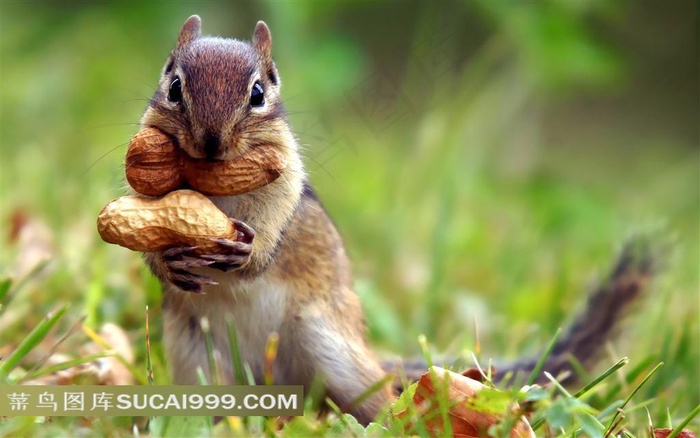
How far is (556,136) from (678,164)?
1.03m

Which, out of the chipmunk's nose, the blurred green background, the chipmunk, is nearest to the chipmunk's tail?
the blurred green background

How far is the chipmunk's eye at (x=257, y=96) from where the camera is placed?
1.70 m

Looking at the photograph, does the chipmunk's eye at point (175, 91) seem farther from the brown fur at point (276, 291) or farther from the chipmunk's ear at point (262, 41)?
the chipmunk's ear at point (262, 41)

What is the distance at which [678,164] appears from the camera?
5.85 metres

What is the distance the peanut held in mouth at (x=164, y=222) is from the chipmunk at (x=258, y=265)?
0.03 metres

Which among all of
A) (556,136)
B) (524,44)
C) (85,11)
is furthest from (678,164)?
(85,11)

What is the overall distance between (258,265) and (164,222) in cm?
23

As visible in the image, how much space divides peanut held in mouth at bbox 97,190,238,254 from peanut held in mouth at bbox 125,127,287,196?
2cm

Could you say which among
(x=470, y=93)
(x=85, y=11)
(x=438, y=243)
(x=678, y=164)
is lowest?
(x=678, y=164)

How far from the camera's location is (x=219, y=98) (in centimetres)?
161

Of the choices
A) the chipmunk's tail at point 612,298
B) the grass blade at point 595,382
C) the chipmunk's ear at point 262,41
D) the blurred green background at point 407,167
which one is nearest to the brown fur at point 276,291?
the chipmunk's ear at point 262,41

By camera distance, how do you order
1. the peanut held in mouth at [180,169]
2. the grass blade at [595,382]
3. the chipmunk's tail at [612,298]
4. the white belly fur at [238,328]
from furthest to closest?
the chipmunk's tail at [612,298], the white belly fur at [238,328], the peanut held in mouth at [180,169], the grass blade at [595,382]

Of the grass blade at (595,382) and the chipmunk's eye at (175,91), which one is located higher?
the chipmunk's eye at (175,91)

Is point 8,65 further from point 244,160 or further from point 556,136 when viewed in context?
point 556,136
